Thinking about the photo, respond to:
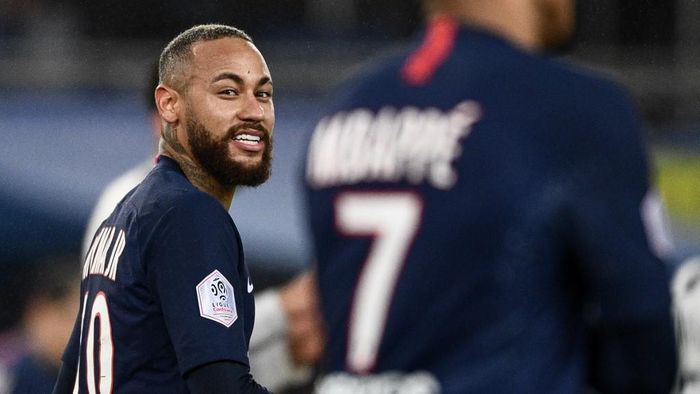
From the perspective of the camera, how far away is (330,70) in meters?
9.62

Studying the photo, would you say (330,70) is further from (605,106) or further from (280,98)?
(605,106)

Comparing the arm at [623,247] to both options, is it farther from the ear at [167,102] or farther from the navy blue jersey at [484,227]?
the ear at [167,102]

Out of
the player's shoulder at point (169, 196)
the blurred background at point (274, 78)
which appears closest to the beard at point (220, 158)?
the player's shoulder at point (169, 196)

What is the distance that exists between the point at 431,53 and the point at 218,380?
2.67 ft

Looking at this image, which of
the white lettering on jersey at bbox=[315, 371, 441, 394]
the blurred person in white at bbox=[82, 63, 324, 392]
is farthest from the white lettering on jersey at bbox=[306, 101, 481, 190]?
the blurred person in white at bbox=[82, 63, 324, 392]

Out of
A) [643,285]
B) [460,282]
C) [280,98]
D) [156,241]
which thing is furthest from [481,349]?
[280,98]

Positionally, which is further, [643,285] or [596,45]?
[596,45]

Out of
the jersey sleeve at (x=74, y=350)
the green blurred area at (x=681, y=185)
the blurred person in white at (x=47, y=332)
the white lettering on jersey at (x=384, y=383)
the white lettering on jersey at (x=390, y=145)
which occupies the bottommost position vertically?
the green blurred area at (x=681, y=185)

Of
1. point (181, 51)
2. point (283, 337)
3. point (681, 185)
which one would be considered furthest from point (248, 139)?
point (681, 185)

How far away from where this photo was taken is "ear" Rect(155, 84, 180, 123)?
3223 millimetres

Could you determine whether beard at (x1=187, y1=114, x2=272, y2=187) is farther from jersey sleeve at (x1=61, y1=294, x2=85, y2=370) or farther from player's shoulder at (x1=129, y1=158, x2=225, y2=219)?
jersey sleeve at (x1=61, y1=294, x2=85, y2=370)

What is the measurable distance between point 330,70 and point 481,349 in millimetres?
7267

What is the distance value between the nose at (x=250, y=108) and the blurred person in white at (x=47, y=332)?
4.23m

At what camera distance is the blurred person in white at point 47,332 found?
7531 millimetres
